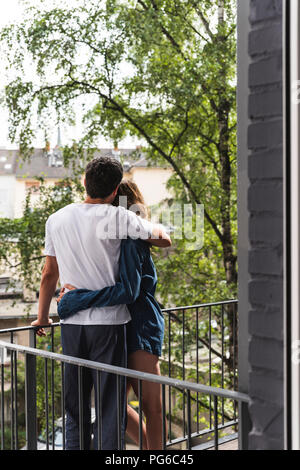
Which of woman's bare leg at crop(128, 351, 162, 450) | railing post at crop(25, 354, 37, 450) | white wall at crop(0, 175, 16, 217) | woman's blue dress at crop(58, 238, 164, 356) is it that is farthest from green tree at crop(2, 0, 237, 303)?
railing post at crop(25, 354, 37, 450)

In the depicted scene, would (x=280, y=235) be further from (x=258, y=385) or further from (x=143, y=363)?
(x=143, y=363)

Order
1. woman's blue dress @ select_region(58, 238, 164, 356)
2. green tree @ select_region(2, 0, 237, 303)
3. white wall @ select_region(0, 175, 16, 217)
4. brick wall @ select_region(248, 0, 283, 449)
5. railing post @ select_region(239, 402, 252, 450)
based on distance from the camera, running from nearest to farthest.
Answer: brick wall @ select_region(248, 0, 283, 449), railing post @ select_region(239, 402, 252, 450), woman's blue dress @ select_region(58, 238, 164, 356), green tree @ select_region(2, 0, 237, 303), white wall @ select_region(0, 175, 16, 217)

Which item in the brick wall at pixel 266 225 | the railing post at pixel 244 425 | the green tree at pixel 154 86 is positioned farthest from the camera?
the green tree at pixel 154 86

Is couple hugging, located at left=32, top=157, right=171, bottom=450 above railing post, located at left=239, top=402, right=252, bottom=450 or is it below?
above

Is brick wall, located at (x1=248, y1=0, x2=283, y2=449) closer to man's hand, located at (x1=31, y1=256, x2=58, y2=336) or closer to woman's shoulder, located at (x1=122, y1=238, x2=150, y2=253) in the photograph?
woman's shoulder, located at (x1=122, y1=238, x2=150, y2=253)

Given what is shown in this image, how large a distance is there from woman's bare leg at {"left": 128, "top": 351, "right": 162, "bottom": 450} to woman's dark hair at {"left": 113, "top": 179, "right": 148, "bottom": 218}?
611 millimetres

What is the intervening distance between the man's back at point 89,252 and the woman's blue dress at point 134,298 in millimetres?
42

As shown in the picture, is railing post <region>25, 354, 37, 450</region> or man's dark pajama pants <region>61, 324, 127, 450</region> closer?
man's dark pajama pants <region>61, 324, 127, 450</region>

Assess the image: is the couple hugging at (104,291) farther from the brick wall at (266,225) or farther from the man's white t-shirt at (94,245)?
the brick wall at (266,225)

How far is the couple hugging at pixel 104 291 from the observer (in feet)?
7.01

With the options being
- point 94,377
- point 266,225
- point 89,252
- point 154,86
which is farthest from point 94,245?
point 154,86

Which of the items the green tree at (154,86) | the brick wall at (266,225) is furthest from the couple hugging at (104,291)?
the green tree at (154,86)

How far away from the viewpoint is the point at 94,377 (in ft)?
7.22

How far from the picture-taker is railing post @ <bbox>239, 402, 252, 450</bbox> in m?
1.55
